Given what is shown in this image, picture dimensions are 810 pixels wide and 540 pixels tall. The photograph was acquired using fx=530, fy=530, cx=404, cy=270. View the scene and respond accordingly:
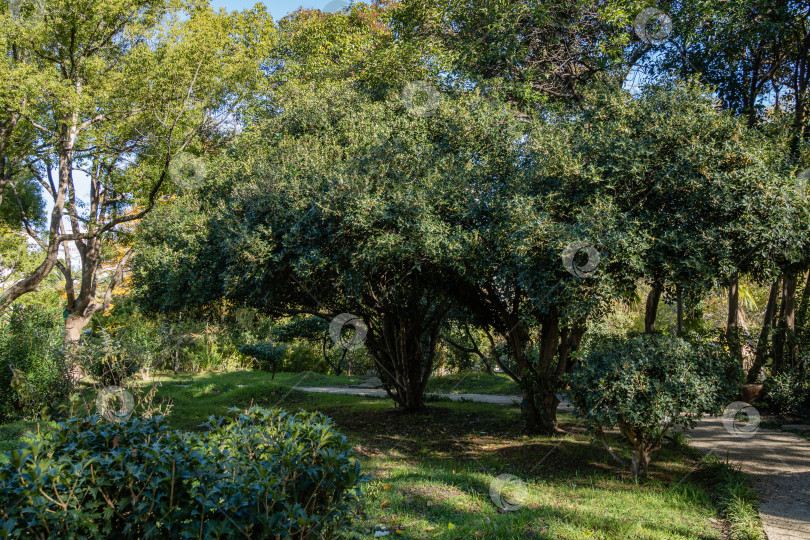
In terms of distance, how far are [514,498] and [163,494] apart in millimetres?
3632

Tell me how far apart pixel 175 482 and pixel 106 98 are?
474 inches

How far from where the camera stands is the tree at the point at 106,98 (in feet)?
37.0

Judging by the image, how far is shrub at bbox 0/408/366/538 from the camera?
7.22 feet

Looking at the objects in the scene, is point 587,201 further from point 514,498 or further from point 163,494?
point 163,494

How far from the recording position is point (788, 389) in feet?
28.9

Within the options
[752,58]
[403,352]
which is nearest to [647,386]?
[403,352]

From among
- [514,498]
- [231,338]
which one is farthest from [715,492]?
[231,338]

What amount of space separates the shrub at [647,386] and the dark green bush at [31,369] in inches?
278

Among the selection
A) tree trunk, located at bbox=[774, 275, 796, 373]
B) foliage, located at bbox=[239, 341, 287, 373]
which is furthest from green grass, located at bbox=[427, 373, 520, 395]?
tree trunk, located at bbox=[774, 275, 796, 373]

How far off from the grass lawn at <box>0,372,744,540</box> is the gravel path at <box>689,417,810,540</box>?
1.61ft

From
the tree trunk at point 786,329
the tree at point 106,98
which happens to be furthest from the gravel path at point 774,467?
the tree at point 106,98

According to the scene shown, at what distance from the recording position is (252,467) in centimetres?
266

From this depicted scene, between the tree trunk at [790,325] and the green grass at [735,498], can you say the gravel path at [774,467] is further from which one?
the tree trunk at [790,325]

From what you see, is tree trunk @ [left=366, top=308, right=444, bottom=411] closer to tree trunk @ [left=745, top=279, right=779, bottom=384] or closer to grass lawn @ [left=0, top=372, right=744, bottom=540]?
grass lawn @ [left=0, top=372, right=744, bottom=540]
